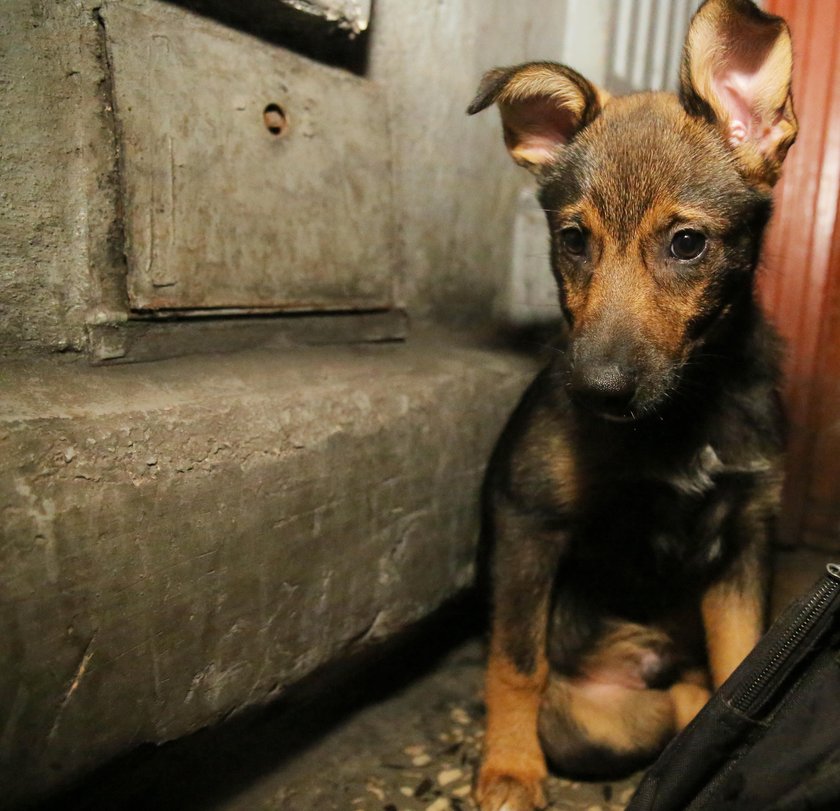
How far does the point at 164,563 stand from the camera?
1864 mm

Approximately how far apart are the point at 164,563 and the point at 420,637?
1.47 meters

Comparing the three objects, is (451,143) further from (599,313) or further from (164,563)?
(164,563)

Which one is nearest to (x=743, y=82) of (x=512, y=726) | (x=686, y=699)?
(x=686, y=699)

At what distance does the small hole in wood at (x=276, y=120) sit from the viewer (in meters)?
2.39

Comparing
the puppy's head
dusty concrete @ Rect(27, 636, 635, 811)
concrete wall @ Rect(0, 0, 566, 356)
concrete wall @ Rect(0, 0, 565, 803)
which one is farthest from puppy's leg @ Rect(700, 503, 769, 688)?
concrete wall @ Rect(0, 0, 566, 356)

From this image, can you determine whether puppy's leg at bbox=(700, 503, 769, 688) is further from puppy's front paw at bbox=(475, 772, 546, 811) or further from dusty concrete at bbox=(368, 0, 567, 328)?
dusty concrete at bbox=(368, 0, 567, 328)

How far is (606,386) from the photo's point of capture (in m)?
1.92

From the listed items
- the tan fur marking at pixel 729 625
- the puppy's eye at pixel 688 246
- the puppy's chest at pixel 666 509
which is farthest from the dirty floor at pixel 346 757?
the puppy's eye at pixel 688 246

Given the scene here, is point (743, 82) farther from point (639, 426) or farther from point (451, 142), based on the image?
point (451, 142)

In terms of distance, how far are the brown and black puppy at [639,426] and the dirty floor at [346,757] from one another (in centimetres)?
20

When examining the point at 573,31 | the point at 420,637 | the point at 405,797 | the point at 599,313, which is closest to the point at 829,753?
the point at 599,313

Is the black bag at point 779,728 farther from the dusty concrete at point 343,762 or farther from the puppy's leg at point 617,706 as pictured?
the dusty concrete at point 343,762

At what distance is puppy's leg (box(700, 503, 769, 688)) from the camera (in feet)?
8.24

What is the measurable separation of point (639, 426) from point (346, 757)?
4.86 feet
